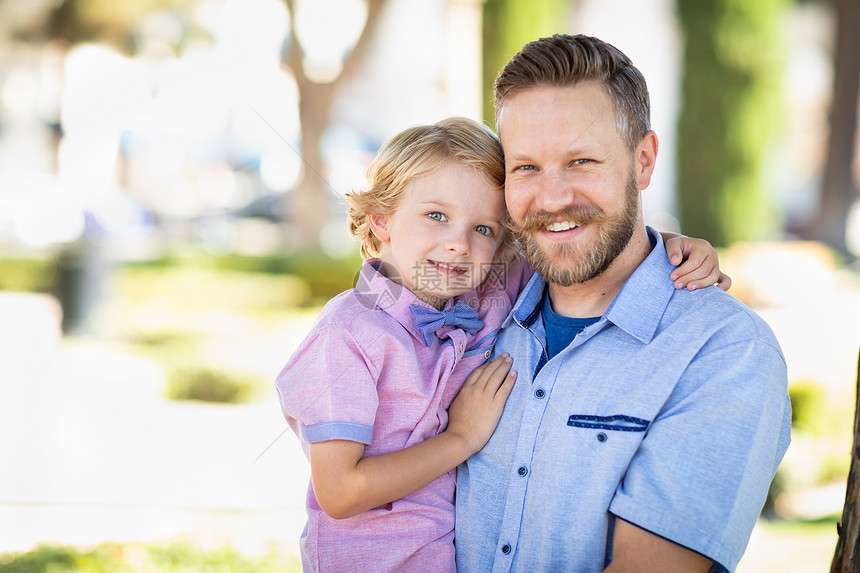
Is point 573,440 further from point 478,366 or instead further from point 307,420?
point 307,420

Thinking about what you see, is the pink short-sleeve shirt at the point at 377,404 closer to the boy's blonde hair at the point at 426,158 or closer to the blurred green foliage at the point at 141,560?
the boy's blonde hair at the point at 426,158

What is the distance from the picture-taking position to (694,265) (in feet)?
6.36

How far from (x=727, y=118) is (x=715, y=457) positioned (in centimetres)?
1060

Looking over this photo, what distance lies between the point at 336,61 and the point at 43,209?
6815mm

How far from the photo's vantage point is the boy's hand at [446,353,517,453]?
195 cm

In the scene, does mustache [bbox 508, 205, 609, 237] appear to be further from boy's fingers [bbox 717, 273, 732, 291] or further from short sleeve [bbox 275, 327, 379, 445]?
short sleeve [bbox 275, 327, 379, 445]

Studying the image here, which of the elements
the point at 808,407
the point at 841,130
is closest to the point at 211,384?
the point at 808,407

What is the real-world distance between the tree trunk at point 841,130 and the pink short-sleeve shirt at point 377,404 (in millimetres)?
14101

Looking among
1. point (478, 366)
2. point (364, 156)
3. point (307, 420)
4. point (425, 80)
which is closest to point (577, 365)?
point (478, 366)

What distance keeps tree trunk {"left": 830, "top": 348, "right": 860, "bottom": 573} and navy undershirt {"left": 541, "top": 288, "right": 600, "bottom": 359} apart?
73 cm

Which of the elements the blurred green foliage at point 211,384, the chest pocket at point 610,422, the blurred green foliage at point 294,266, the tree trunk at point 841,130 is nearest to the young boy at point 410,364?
the chest pocket at point 610,422

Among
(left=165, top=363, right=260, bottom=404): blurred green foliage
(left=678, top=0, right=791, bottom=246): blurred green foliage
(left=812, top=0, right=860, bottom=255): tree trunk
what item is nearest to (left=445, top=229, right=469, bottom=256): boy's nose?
(left=165, top=363, right=260, bottom=404): blurred green foliage

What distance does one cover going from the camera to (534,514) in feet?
5.87

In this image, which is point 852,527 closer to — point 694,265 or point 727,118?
point 694,265
